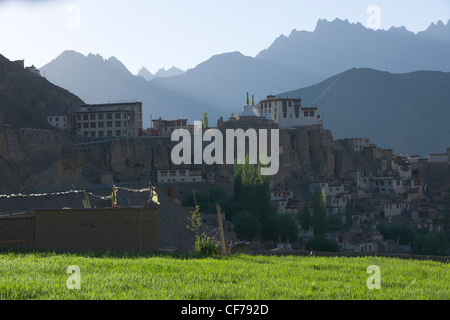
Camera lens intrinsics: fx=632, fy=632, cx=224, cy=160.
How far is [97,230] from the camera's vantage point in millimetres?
13828

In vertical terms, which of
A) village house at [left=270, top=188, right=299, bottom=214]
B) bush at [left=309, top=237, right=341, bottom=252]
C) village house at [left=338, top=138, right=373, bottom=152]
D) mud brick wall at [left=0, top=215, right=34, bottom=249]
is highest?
village house at [left=338, top=138, right=373, bottom=152]

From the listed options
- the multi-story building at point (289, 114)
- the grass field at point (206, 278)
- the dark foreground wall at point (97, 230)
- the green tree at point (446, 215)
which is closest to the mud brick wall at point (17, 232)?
the dark foreground wall at point (97, 230)

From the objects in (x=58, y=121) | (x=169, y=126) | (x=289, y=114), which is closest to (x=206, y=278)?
(x=58, y=121)

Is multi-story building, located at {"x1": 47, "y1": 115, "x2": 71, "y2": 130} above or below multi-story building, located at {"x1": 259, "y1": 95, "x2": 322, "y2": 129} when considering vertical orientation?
below

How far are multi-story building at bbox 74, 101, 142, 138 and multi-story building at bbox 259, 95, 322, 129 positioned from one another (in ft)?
47.4

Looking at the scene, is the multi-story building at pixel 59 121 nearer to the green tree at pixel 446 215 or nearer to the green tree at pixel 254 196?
the green tree at pixel 254 196

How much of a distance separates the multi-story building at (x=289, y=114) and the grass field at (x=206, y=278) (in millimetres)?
55345

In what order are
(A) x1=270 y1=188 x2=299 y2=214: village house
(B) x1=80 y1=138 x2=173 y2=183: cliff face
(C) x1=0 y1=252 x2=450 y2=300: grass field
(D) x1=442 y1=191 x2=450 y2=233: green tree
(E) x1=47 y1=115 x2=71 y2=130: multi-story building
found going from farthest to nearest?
(E) x1=47 y1=115 x2=71 y2=130: multi-story building
(B) x1=80 y1=138 x2=173 y2=183: cliff face
(A) x1=270 y1=188 x2=299 y2=214: village house
(D) x1=442 y1=191 x2=450 y2=233: green tree
(C) x1=0 y1=252 x2=450 y2=300: grass field

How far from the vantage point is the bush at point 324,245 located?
129 feet

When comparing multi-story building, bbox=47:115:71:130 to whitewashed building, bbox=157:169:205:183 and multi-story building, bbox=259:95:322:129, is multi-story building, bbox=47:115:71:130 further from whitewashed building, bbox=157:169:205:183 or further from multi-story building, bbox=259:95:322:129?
multi-story building, bbox=259:95:322:129

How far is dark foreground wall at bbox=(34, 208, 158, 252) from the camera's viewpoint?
13.6 m

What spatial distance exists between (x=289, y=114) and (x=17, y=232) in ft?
184

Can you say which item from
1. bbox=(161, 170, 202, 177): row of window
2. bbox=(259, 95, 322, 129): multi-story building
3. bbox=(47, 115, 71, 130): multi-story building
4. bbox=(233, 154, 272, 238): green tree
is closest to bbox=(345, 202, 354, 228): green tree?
bbox=(233, 154, 272, 238): green tree

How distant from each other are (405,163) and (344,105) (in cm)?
7070
